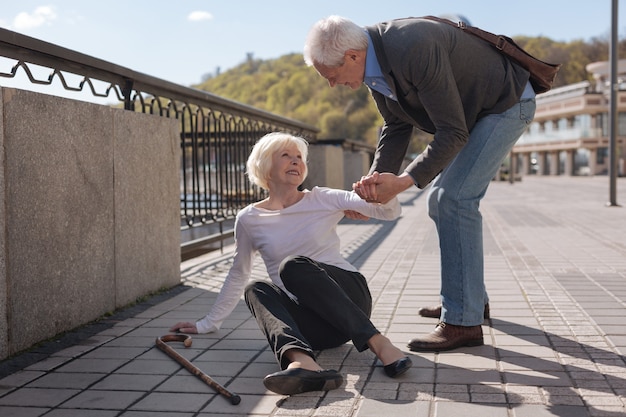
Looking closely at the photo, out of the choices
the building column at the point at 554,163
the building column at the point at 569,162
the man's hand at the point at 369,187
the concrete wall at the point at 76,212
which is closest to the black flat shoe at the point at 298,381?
the man's hand at the point at 369,187

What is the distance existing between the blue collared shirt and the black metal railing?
1.81 metres

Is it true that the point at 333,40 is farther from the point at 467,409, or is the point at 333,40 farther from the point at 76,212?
A: the point at 76,212

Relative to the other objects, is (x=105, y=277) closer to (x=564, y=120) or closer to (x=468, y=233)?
(x=468, y=233)

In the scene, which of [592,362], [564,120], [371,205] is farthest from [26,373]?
[564,120]

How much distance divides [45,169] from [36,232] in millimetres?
348

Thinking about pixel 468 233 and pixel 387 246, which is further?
pixel 387 246

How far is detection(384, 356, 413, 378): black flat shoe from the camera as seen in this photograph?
11.0ft

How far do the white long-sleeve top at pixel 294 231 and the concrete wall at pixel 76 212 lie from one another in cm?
97

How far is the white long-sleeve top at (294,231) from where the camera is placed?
3953mm

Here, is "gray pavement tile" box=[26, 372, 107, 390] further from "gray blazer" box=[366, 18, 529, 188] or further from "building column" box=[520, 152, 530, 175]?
"building column" box=[520, 152, 530, 175]

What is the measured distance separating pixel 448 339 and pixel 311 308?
0.77 metres

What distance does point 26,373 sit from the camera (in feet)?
11.8

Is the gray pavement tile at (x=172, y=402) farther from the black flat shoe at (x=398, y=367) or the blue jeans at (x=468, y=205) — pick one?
the blue jeans at (x=468, y=205)

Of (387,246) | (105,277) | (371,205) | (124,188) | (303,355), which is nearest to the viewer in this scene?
(303,355)
